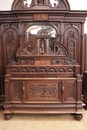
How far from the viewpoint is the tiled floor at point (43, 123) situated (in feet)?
7.18

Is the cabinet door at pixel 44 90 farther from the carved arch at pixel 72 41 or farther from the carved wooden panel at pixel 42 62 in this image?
the carved arch at pixel 72 41

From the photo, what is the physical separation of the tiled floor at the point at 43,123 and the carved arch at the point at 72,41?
125cm

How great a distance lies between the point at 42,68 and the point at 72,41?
95 cm

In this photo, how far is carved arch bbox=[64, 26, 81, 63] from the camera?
112 inches

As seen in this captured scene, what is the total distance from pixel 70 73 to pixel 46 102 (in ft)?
2.10

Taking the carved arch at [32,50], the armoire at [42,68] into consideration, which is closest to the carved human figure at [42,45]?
the armoire at [42,68]

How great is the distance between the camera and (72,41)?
288 centimetres

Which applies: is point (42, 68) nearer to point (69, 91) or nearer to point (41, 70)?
A: point (41, 70)

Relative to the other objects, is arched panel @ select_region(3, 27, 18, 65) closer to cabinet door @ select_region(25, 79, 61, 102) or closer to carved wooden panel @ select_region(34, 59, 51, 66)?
carved wooden panel @ select_region(34, 59, 51, 66)

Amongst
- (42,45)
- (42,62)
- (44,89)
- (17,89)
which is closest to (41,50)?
(42,45)

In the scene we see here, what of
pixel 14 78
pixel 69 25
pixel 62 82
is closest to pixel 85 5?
pixel 69 25

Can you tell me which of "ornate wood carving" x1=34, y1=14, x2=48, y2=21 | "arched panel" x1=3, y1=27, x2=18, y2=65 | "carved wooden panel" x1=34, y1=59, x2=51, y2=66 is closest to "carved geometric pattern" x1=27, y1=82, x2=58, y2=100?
"carved wooden panel" x1=34, y1=59, x2=51, y2=66

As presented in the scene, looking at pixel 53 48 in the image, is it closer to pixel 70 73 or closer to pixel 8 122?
pixel 70 73

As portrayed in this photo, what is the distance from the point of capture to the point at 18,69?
7.90 ft
